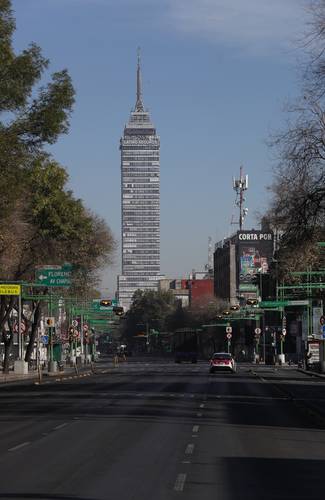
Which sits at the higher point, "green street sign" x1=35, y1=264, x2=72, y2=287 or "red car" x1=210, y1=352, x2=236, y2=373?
"green street sign" x1=35, y1=264, x2=72, y2=287

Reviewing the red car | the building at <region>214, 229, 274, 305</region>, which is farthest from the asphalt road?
the building at <region>214, 229, 274, 305</region>

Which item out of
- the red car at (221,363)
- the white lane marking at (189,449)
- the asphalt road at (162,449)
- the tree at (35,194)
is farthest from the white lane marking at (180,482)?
the red car at (221,363)

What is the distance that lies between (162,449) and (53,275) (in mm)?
44696

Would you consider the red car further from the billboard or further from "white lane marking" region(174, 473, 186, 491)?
the billboard

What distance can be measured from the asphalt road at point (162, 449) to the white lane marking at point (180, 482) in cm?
2

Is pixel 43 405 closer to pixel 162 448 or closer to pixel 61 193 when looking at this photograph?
pixel 162 448

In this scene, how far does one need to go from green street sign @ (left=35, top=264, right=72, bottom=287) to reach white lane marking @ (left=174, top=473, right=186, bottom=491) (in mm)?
48355

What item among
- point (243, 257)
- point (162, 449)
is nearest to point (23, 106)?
point (162, 449)

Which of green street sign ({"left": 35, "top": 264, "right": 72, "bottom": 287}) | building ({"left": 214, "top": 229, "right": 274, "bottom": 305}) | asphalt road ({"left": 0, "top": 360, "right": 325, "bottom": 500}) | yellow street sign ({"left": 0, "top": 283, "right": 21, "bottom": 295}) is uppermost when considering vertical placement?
building ({"left": 214, "top": 229, "right": 274, "bottom": 305})

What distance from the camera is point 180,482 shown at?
1508 centimetres

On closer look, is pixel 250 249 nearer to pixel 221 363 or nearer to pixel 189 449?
pixel 221 363

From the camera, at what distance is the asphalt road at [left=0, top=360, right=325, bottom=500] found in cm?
1433

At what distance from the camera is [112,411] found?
31859 millimetres

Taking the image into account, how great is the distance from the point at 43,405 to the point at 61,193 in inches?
1452
